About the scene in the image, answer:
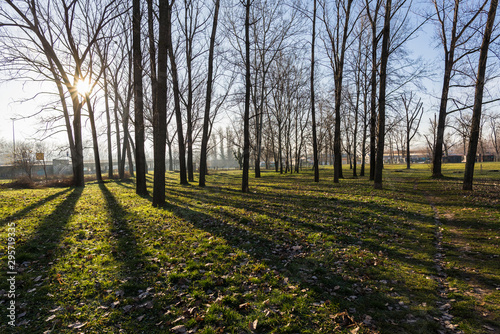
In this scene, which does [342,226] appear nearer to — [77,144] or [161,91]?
[161,91]

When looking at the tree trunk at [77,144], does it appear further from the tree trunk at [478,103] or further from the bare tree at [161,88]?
the tree trunk at [478,103]

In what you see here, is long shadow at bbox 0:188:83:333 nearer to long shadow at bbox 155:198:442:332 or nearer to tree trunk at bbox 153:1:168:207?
long shadow at bbox 155:198:442:332

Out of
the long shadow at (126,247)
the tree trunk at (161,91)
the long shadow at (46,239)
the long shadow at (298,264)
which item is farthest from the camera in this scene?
the tree trunk at (161,91)

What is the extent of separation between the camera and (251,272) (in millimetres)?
4395

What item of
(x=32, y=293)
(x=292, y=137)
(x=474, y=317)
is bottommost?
(x=474, y=317)

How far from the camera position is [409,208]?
29.7ft

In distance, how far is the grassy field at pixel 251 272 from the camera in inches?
123

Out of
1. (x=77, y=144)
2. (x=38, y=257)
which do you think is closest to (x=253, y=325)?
(x=38, y=257)

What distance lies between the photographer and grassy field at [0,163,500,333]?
312 cm

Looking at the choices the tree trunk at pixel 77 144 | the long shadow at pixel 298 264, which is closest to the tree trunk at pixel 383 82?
the long shadow at pixel 298 264

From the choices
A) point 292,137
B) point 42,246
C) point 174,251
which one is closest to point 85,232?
point 42,246

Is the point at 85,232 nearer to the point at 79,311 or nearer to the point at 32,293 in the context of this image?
the point at 32,293

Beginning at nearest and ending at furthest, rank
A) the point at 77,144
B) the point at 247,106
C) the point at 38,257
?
the point at 38,257 < the point at 247,106 < the point at 77,144

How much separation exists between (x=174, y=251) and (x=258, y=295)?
237 centimetres
